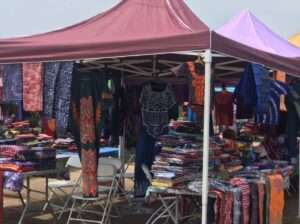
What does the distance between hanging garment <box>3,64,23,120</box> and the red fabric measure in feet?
1.35

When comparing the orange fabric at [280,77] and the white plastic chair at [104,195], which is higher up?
the orange fabric at [280,77]

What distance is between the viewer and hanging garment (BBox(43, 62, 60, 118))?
17.4ft

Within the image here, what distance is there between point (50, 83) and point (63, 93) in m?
0.17

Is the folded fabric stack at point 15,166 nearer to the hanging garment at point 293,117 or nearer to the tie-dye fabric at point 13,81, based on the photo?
the tie-dye fabric at point 13,81

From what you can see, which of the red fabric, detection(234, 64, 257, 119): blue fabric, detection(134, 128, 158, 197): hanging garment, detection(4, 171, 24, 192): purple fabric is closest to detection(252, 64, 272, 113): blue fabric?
detection(234, 64, 257, 119): blue fabric

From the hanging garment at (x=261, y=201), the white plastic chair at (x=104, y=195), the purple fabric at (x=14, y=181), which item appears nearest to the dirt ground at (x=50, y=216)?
the white plastic chair at (x=104, y=195)

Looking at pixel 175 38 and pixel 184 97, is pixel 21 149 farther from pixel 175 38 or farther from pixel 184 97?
pixel 184 97

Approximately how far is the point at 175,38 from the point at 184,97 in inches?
137

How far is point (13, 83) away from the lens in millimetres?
5438

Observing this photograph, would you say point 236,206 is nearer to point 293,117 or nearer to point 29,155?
point 29,155

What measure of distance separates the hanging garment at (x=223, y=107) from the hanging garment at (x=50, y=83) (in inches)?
111

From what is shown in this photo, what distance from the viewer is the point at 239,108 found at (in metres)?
7.63

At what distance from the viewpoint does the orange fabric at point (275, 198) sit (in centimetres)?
500

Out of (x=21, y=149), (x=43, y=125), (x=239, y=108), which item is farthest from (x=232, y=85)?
(x=21, y=149)
